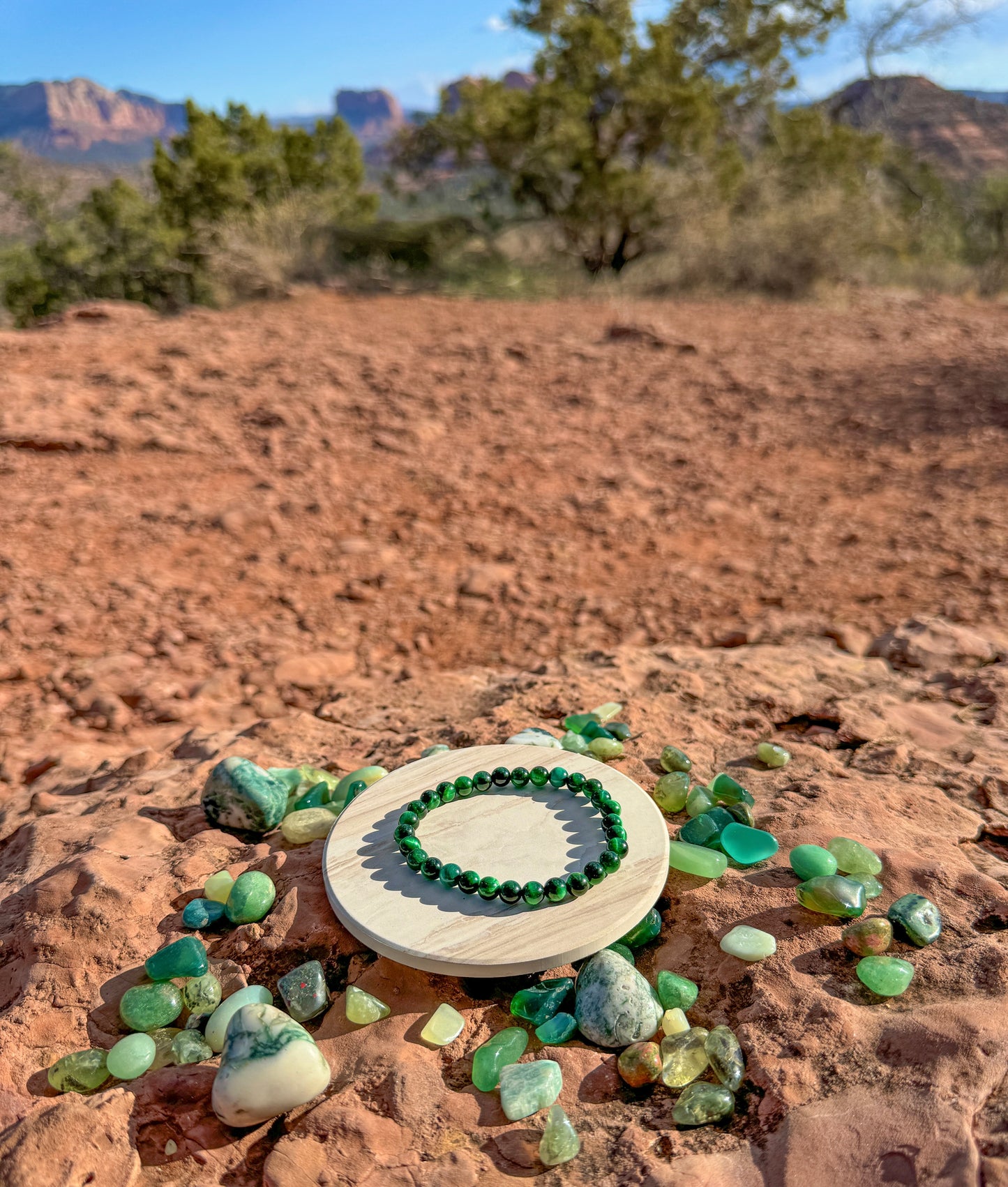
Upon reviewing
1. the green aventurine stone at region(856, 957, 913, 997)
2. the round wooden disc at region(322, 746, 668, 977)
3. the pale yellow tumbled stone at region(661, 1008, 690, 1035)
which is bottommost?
the pale yellow tumbled stone at region(661, 1008, 690, 1035)

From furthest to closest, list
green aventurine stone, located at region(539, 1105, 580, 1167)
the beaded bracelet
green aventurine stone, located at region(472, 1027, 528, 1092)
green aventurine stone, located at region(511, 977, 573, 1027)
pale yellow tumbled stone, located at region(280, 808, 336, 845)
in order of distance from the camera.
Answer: pale yellow tumbled stone, located at region(280, 808, 336, 845), the beaded bracelet, green aventurine stone, located at region(511, 977, 573, 1027), green aventurine stone, located at region(472, 1027, 528, 1092), green aventurine stone, located at region(539, 1105, 580, 1167)

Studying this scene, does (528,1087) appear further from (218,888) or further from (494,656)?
(494,656)

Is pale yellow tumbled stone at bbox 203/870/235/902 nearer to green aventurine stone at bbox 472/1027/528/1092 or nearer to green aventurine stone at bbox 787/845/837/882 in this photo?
green aventurine stone at bbox 472/1027/528/1092

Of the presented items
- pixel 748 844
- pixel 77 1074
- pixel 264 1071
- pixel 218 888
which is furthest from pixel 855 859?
pixel 77 1074

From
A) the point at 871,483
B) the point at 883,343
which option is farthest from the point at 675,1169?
the point at 883,343

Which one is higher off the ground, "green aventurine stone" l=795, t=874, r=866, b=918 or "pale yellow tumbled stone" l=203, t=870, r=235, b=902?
"green aventurine stone" l=795, t=874, r=866, b=918

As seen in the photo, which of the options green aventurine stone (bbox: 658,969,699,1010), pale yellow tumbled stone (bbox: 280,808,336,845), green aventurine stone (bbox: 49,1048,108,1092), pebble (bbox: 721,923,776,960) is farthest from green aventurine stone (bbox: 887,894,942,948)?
green aventurine stone (bbox: 49,1048,108,1092)
